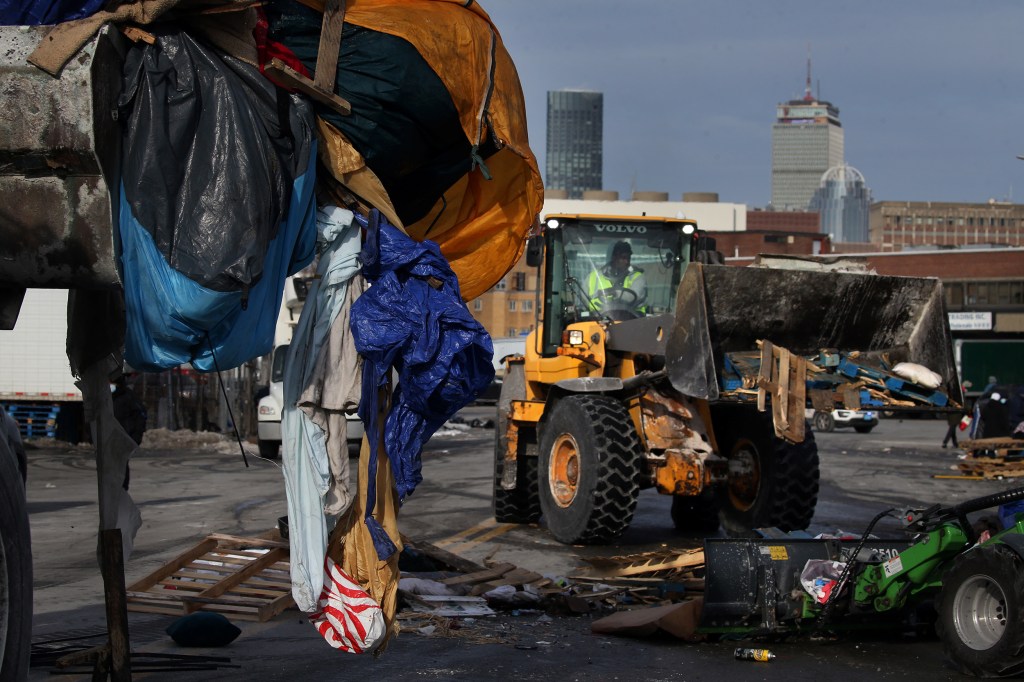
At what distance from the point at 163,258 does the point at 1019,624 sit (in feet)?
16.0

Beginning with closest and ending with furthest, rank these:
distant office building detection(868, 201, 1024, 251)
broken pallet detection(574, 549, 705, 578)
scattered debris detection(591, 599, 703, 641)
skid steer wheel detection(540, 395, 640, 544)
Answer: scattered debris detection(591, 599, 703, 641) < broken pallet detection(574, 549, 705, 578) < skid steer wheel detection(540, 395, 640, 544) < distant office building detection(868, 201, 1024, 251)

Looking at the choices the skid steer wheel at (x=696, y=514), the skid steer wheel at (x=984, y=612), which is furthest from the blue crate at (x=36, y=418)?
the skid steer wheel at (x=984, y=612)

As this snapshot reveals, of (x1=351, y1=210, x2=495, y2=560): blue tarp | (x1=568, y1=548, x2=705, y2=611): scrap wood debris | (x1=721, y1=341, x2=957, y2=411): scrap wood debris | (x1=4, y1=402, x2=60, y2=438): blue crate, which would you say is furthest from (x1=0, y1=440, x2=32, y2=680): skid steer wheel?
(x1=4, y1=402, x2=60, y2=438): blue crate

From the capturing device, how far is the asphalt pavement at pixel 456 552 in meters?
7.08

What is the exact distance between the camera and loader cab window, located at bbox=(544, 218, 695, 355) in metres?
14.0

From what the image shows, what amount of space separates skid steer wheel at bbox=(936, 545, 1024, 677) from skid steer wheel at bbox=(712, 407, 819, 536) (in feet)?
15.8

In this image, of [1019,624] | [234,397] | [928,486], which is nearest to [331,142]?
[1019,624]

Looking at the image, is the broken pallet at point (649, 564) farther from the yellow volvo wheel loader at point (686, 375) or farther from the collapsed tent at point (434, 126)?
the collapsed tent at point (434, 126)

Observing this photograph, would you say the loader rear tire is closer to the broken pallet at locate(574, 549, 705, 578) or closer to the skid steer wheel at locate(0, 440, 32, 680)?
the broken pallet at locate(574, 549, 705, 578)

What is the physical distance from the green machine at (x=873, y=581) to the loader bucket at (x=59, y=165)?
4.99 meters

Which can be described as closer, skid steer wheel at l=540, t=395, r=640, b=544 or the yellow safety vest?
skid steer wheel at l=540, t=395, r=640, b=544

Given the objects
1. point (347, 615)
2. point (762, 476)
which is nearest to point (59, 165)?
point (347, 615)

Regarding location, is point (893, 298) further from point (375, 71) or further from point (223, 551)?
point (375, 71)

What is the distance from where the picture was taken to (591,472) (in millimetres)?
11875
